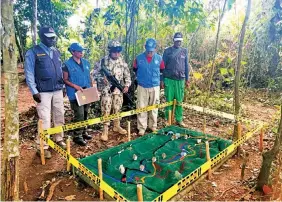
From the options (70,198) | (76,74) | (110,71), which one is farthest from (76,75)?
(70,198)

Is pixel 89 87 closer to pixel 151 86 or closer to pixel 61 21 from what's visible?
pixel 151 86

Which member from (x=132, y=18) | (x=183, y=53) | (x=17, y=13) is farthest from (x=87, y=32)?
(x=17, y=13)

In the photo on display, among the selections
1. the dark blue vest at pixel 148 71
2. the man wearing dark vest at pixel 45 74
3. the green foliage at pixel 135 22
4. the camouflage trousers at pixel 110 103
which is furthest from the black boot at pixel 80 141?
the green foliage at pixel 135 22

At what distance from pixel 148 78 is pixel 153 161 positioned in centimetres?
Result: 190

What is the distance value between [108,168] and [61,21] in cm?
1099

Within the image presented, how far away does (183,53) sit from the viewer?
222 inches

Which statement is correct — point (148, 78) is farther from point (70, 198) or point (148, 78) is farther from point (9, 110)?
point (9, 110)

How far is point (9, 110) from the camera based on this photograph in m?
2.40

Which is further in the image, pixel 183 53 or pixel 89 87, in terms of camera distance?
pixel 183 53

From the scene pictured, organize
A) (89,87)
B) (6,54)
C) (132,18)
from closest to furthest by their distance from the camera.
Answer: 1. (6,54)
2. (89,87)
3. (132,18)

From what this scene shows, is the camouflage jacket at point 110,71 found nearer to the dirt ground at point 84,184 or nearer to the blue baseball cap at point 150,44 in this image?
the blue baseball cap at point 150,44

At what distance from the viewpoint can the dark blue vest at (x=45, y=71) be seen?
410cm

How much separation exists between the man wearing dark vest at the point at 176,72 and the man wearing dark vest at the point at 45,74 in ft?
7.48

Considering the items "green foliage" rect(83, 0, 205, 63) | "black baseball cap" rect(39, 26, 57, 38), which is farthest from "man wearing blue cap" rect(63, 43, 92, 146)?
"green foliage" rect(83, 0, 205, 63)
